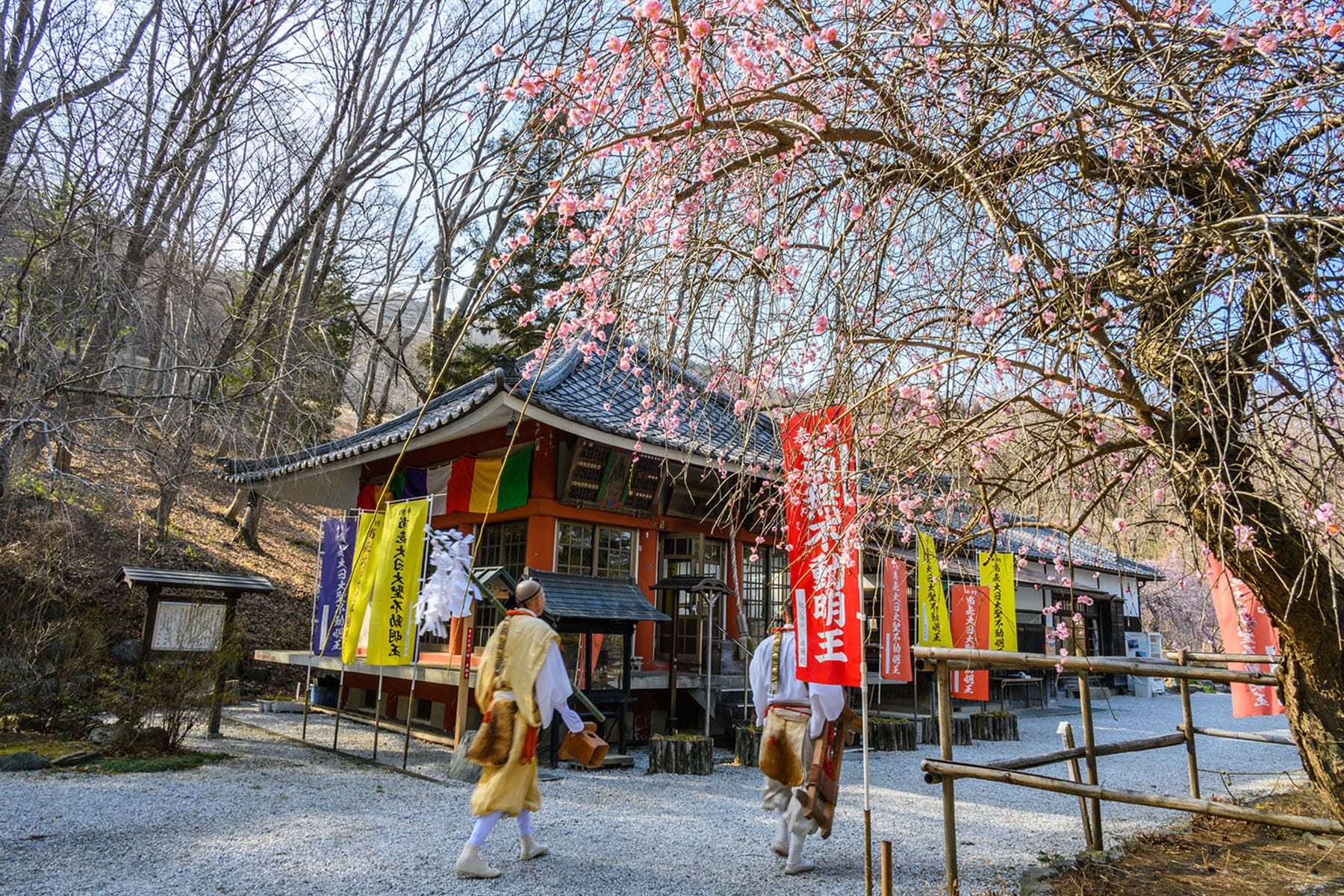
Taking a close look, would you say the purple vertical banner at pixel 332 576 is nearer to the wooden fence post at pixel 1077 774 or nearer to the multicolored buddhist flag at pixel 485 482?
the multicolored buddhist flag at pixel 485 482

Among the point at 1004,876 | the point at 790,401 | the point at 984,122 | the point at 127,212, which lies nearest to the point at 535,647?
the point at 790,401

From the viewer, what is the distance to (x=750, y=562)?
11.7 m

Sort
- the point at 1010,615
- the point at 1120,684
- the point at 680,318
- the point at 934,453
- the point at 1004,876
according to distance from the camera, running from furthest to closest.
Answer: the point at 1120,684 → the point at 1010,615 → the point at 1004,876 → the point at 680,318 → the point at 934,453

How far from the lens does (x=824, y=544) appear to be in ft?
13.6

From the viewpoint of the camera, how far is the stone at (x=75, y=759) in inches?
282

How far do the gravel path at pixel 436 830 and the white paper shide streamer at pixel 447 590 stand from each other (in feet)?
4.94

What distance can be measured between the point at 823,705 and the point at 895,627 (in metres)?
4.30

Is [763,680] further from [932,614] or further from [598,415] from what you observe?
[932,614]

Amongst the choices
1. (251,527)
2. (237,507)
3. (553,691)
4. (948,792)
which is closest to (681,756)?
(553,691)

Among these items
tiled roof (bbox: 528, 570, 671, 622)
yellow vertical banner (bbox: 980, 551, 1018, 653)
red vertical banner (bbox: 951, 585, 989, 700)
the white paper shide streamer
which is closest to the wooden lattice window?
tiled roof (bbox: 528, 570, 671, 622)

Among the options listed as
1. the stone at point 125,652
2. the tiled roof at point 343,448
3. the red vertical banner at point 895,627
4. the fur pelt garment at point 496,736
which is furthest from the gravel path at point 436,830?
the stone at point 125,652

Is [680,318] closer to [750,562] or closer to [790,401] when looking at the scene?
[790,401]

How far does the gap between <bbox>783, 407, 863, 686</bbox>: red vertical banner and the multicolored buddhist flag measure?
5478mm

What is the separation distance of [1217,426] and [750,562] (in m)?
8.26
